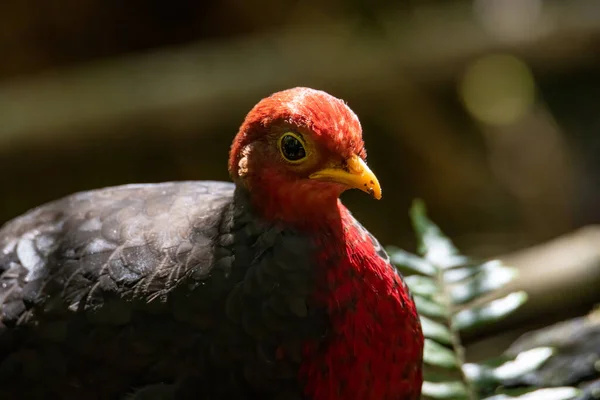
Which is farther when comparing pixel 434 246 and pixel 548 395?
pixel 434 246

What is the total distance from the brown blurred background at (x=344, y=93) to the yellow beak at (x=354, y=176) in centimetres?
382

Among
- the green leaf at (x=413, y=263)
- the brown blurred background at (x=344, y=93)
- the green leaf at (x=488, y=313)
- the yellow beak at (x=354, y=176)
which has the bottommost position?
the green leaf at (x=488, y=313)

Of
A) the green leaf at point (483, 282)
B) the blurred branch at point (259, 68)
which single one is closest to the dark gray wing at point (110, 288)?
the green leaf at point (483, 282)

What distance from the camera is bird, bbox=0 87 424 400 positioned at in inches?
78.0

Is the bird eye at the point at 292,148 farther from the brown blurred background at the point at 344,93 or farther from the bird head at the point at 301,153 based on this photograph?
the brown blurred background at the point at 344,93

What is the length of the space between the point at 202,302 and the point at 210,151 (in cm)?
403

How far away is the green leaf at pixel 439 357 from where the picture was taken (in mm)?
2514

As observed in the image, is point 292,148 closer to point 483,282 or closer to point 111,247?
point 111,247

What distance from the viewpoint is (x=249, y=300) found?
202 cm

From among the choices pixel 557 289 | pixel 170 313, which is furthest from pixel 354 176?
pixel 557 289

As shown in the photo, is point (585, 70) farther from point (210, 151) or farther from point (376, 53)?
point (210, 151)

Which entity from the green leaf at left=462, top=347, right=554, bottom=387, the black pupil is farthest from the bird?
the green leaf at left=462, top=347, right=554, bottom=387

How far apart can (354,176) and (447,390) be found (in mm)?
894

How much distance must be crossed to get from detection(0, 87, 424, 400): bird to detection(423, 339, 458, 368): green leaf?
0.32m
